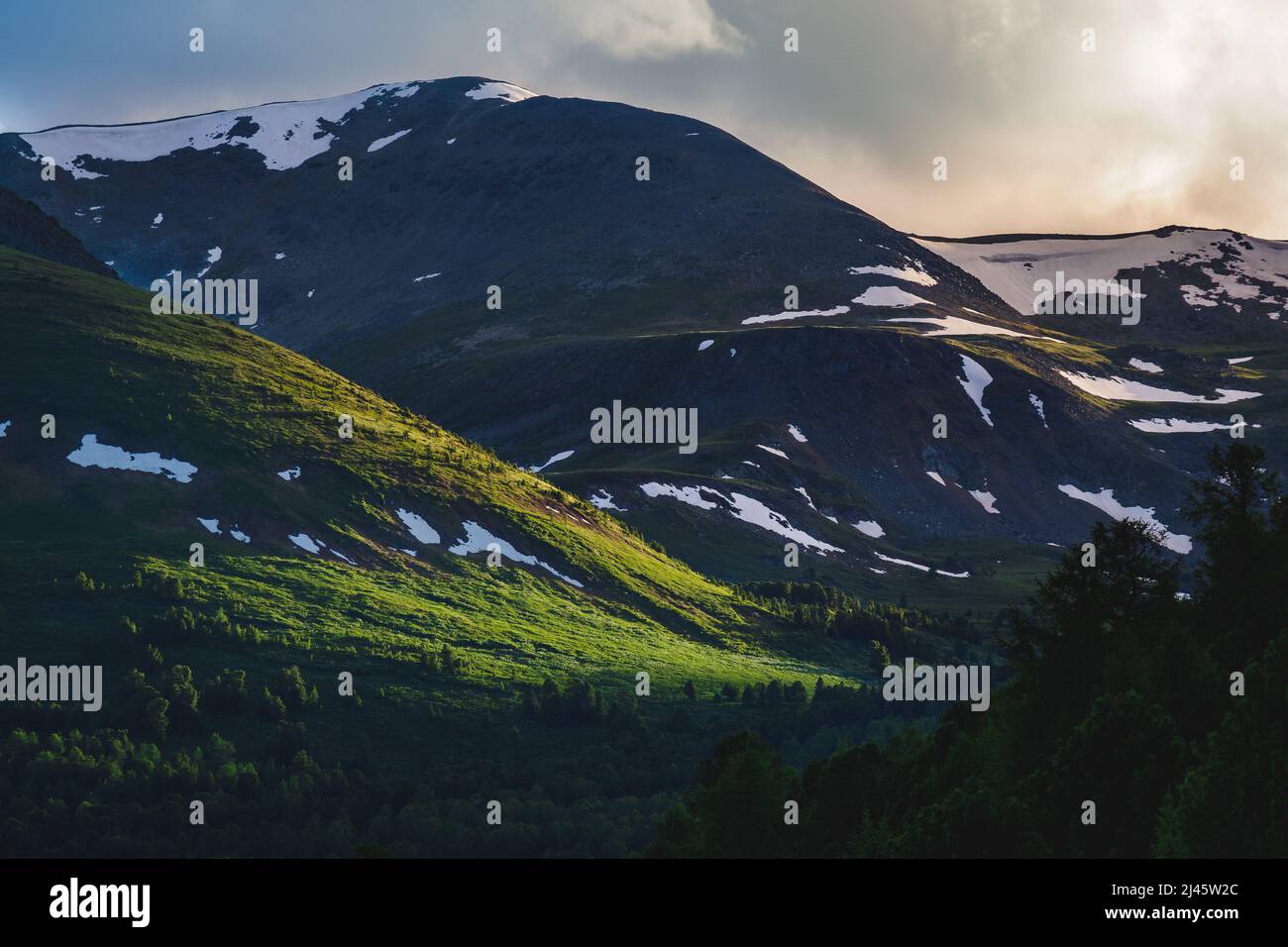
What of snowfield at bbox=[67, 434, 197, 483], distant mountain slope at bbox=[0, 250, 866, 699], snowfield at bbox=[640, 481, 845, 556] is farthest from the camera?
snowfield at bbox=[640, 481, 845, 556]

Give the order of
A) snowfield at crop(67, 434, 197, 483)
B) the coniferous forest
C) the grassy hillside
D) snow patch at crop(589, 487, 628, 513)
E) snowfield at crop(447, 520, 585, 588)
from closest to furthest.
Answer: the coniferous forest < the grassy hillside < snowfield at crop(67, 434, 197, 483) < snowfield at crop(447, 520, 585, 588) < snow patch at crop(589, 487, 628, 513)

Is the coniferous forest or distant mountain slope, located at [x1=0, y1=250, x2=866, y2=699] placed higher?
distant mountain slope, located at [x1=0, y1=250, x2=866, y2=699]

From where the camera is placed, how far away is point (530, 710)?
274 feet

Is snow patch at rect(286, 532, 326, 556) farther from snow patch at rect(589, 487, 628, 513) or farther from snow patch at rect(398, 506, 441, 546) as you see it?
snow patch at rect(589, 487, 628, 513)

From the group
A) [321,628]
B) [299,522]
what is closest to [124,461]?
[299,522]

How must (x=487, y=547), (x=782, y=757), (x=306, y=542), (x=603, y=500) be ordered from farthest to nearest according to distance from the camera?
1. (x=603, y=500)
2. (x=487, y=547)
3. (x=306, y=542)
4. (x=782, y=757)

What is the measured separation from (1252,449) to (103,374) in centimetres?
8778

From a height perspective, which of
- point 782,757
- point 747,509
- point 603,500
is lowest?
point 782,757

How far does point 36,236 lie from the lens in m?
160

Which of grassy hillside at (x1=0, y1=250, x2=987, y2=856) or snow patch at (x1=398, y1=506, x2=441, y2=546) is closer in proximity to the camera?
grassy hillside at (x1=0, y1=250, x2=987, y2=856)

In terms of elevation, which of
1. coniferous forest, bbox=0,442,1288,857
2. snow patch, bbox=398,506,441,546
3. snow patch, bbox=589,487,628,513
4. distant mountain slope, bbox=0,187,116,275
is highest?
distant mountain slope, bbox=0,187,116,275

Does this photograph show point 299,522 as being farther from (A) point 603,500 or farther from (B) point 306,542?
(A) point 603,500

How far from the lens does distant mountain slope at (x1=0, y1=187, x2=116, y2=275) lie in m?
157

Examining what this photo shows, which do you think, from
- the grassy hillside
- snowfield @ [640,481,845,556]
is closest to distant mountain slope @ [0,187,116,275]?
the grassy hillside
